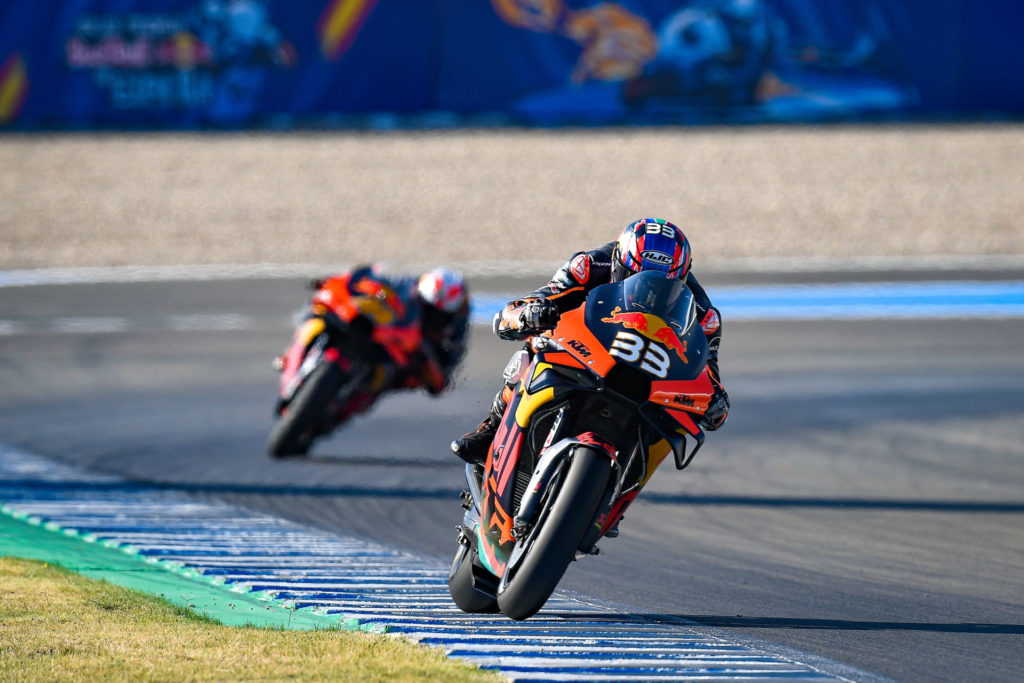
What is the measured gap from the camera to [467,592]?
225 inches

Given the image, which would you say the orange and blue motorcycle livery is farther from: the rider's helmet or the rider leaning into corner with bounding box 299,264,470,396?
the rider's helmet

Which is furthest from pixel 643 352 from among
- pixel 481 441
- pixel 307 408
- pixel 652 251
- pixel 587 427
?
pixel 307 408

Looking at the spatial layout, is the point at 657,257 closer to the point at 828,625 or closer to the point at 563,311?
the point at 563,311

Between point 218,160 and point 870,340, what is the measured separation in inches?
535

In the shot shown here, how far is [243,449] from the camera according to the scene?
32.0 feet

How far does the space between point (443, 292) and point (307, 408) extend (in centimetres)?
127

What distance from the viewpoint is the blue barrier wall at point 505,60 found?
77.8 ft

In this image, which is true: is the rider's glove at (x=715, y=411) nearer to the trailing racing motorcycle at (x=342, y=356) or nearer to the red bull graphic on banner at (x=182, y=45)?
the trailing racing motorcycle at (x=342, y=356)

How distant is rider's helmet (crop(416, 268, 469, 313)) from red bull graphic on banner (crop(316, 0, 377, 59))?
605 inches

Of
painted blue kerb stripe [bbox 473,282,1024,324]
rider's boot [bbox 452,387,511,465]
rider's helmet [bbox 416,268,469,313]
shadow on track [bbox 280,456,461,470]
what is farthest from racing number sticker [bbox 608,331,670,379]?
painted blue kerb stripe [bbox 473,282,1024,324]

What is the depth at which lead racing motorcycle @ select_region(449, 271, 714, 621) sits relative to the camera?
5.06m

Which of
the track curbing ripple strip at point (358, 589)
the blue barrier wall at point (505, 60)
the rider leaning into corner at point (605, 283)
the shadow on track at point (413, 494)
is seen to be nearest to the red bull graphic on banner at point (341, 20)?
the blue barrier wall at point (505, 60)

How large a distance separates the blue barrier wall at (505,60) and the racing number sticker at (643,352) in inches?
762

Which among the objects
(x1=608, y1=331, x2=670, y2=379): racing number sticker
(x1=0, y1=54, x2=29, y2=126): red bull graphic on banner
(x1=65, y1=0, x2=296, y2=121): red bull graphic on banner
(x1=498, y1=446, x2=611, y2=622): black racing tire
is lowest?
(x1=0, y1=54, x2=29, y2=126): red bull graphic on banner
